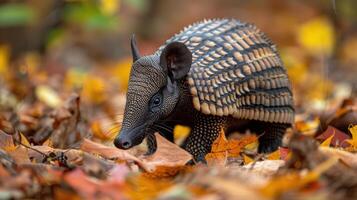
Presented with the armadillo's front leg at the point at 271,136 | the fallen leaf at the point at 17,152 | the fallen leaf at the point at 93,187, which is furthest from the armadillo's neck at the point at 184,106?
the fallen leaf at the point at 93,187

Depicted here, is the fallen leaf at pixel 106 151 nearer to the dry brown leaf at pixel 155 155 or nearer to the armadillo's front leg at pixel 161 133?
the dry brown leaf at pixel 155 155

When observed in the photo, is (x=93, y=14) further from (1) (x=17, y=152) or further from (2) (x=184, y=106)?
(1) (x=17, y=152)

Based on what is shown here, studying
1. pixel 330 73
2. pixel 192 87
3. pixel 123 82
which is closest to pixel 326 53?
pixel 330 73

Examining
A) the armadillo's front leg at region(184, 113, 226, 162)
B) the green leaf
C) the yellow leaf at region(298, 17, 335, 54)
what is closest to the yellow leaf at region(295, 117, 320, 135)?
the armadillo's front leg at region(184, 113, 226, 162)

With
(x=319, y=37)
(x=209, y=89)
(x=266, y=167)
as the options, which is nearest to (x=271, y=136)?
(x=209, y=89)

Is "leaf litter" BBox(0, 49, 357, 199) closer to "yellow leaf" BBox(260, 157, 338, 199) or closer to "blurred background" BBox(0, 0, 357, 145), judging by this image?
"yellow leaf" BBox(260, 157, 338, 199)

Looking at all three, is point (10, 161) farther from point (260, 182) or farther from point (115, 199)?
point (260, 182)
